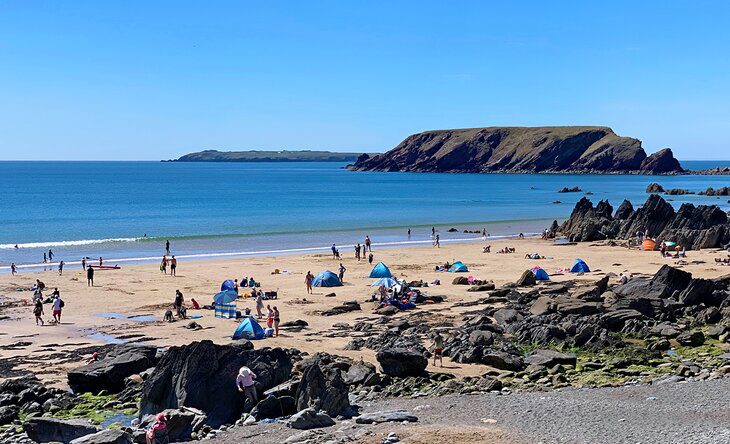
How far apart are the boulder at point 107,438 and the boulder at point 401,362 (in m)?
7.75

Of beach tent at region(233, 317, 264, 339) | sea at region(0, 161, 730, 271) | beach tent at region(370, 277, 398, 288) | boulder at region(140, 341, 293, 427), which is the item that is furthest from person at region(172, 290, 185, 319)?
sea at region(0, 161, 730, 271)

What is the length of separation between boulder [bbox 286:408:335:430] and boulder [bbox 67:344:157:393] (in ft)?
21.4

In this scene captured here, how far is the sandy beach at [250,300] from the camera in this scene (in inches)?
1045

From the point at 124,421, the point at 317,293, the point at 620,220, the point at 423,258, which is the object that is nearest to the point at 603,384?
the point at 124,421

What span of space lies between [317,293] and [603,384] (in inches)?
770

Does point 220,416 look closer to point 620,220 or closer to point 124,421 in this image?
point 124,421

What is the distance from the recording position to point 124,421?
1848 centimetres

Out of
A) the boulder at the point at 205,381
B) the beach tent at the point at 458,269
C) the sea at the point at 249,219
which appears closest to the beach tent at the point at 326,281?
the beach tent at the point at 458,269

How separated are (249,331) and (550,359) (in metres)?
10.8

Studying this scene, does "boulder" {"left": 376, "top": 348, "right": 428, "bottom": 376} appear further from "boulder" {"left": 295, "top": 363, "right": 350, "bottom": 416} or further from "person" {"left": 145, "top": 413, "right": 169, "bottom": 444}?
"person" {"left": 145, "top": 413, "right": 169, "bottom": 444}

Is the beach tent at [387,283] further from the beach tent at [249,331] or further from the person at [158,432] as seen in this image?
the person at [158,432]

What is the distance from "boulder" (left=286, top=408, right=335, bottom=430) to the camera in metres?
16.9

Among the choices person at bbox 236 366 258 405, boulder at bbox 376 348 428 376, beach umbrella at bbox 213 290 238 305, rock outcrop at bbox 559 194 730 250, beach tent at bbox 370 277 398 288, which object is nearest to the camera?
person at bbox 236 366 258 405

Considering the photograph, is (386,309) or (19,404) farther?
(386,309)
